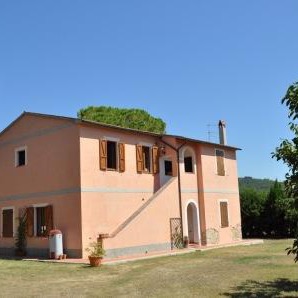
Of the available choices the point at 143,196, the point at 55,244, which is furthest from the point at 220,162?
the point at 55,244

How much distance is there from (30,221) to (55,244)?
2891 millimetres

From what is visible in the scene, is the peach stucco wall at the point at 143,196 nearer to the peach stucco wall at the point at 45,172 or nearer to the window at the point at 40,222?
the peach stucco wall at the point at 45,172

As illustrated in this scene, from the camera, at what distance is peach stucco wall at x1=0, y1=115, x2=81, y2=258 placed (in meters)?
19.2

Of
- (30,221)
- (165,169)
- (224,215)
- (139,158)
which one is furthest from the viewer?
(224,215)

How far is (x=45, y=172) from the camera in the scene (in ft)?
67.9

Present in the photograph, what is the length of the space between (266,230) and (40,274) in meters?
20.0

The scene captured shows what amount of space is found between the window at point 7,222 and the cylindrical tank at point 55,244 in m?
4.13

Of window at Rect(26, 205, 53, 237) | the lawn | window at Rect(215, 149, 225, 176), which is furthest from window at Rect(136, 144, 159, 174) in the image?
the lawn

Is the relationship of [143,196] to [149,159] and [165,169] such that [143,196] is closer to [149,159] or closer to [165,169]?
[149,159]

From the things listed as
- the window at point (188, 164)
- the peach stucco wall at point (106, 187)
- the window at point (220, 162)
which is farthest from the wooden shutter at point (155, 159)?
the window at point (220, 162)

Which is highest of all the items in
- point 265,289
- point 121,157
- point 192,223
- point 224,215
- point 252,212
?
point 121,157

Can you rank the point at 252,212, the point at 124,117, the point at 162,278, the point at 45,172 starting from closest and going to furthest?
1. the point at 162,278
2. the point at 45,172
3. the point at 252,212
4. the point at 124,117

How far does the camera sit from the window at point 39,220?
20.1 meters

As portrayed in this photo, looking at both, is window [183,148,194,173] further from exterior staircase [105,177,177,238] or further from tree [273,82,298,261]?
tree [273,82,298,261]
